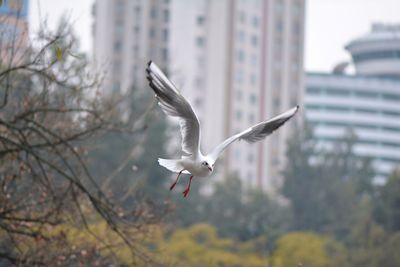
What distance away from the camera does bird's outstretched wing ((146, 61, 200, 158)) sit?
39.4ft

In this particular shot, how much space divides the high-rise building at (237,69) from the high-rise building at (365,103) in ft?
157

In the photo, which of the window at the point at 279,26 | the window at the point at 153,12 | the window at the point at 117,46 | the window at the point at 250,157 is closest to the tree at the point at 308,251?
the window at the point at 250,157

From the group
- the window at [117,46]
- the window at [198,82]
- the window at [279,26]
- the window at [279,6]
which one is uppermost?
the window at [279,6]

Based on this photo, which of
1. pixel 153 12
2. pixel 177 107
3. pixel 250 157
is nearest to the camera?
pixel 177 107

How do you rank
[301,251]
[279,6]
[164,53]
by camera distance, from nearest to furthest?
[301,251], [164,53], [279,6]

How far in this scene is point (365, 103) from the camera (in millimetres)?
160875

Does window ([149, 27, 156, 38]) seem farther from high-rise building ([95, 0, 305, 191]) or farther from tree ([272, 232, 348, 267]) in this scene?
tree ([272, 232, 348, 267])

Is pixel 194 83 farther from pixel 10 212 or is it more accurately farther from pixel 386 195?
pixel 10 212

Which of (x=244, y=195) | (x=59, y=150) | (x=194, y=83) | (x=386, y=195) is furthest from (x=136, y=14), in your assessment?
(x=59, y=150)

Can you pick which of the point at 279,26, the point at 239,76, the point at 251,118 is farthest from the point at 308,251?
the point at 279,26

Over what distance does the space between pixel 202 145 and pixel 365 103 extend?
75.2 m

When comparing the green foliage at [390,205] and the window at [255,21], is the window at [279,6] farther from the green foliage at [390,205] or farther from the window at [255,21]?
the green foliage at [390,205]

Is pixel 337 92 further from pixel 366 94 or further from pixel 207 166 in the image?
pixel 207 166

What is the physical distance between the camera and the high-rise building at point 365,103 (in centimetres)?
15875
